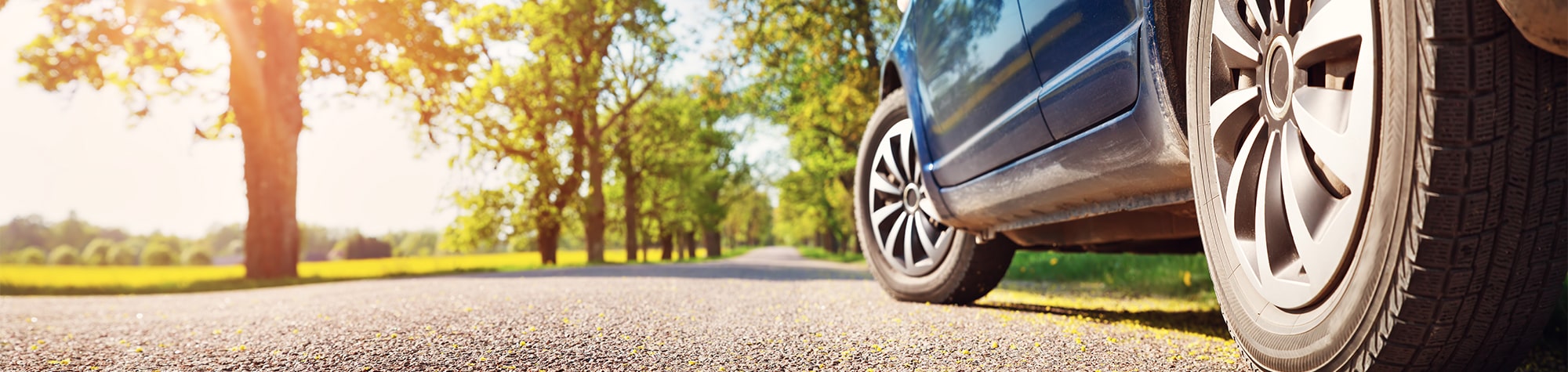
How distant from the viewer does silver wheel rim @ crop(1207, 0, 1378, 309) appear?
1.24m

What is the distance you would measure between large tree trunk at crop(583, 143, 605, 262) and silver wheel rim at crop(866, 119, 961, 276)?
16.9 meters

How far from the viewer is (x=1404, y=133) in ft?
3.68

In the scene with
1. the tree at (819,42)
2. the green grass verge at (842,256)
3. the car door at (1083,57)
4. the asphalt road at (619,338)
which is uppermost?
the tree at (819,42)

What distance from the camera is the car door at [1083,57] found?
1.96 meters

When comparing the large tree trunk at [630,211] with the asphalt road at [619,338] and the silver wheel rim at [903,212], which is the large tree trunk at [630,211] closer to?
the silver wheel rim at [903,212]

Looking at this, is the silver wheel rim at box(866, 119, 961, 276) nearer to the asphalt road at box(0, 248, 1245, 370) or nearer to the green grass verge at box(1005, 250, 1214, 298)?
the asphalt road at box(0, 248, 1245, 370)

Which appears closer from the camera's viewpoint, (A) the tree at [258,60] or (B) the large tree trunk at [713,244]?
(A) the tree at [258,60]

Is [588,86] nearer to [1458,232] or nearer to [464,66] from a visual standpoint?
[464,66]

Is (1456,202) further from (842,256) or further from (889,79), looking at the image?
(842,256)

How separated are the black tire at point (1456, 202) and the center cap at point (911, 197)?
245 cm

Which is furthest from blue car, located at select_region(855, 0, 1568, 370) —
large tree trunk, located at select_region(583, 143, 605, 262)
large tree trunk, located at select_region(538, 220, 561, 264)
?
large tree trunk, located at select_region(538, 220, 561, 264)

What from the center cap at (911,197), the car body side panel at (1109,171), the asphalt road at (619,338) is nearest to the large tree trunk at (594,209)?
the asphalt road at (619,338)

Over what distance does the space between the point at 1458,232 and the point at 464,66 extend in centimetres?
1381

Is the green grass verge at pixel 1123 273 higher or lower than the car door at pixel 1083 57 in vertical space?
lower
